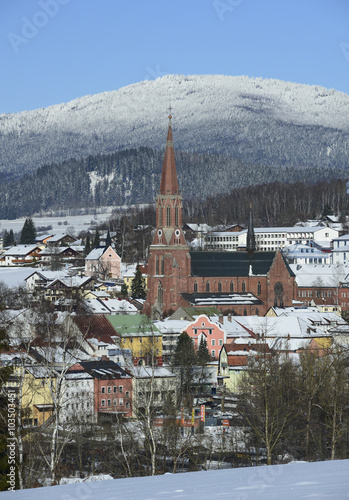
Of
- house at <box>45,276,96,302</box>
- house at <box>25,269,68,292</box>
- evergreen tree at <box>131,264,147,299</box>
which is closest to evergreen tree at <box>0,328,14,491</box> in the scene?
house at <box>45,276,96,302</box>

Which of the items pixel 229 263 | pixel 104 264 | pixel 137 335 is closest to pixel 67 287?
pixel 104 264

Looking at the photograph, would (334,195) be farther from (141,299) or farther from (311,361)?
(311,361)

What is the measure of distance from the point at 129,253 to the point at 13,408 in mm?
102816

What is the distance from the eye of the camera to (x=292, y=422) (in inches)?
1401

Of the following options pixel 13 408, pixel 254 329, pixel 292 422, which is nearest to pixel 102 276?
pixel 254 329

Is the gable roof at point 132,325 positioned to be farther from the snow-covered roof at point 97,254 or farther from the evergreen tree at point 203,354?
the snow-covered roof at point 97,254

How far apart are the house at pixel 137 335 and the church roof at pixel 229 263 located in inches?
649

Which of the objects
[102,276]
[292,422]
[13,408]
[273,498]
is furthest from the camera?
[102,276]

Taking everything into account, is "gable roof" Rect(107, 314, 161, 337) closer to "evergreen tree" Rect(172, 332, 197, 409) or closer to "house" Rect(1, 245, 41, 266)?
"evergreen tree" Rect(172, 332, 197, 409)

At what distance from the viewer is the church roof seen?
276 feet

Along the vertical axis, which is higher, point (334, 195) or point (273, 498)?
point (334, 195)

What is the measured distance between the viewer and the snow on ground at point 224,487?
54.1ft

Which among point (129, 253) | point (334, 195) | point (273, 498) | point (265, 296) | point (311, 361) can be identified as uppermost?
point (334, 195)

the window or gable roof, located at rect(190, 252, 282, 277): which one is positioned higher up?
the window
